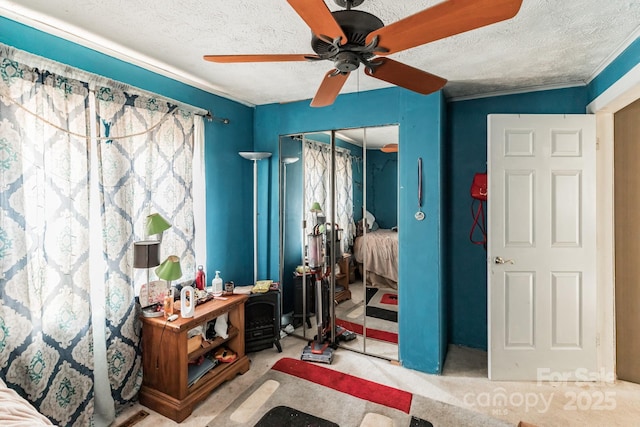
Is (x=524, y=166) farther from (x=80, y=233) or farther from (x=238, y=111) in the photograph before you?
(x=80, y=233)

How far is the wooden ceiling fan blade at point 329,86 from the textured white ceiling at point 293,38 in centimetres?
40

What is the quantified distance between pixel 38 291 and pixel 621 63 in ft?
12.8

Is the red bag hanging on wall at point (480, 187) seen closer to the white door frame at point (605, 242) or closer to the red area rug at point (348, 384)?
the white door frame at point (605, 242)

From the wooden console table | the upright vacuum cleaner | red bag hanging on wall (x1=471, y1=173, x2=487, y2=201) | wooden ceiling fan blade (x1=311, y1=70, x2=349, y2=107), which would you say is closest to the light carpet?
the wooden console table

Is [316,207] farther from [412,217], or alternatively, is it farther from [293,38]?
[293,38]

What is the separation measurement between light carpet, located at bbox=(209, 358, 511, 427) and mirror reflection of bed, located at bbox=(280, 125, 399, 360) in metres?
0.56

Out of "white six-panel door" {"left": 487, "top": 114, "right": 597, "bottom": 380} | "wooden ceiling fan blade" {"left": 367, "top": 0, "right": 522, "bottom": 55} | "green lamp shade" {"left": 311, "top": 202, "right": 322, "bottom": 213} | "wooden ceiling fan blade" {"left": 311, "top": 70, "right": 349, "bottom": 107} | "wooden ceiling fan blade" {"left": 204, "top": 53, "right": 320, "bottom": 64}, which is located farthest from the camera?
"green lamp shade" {"left": 311, "top": 202, "right": 322, "bottom": 213}

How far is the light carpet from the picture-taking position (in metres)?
2.04

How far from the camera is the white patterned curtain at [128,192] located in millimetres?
2082

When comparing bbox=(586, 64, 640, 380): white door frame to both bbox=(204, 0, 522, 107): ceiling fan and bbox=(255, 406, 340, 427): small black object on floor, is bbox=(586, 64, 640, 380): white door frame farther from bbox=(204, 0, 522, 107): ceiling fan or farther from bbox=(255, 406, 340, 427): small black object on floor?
bbox=(255, 406, 340, 427): small black object on floor

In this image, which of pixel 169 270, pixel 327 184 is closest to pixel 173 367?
pixel 169 270

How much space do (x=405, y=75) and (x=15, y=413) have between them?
7.11 feet

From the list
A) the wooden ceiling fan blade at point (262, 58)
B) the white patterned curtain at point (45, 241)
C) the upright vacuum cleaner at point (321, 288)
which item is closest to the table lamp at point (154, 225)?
the white patterned curtain at point (45, 241)

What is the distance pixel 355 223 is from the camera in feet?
9.70
